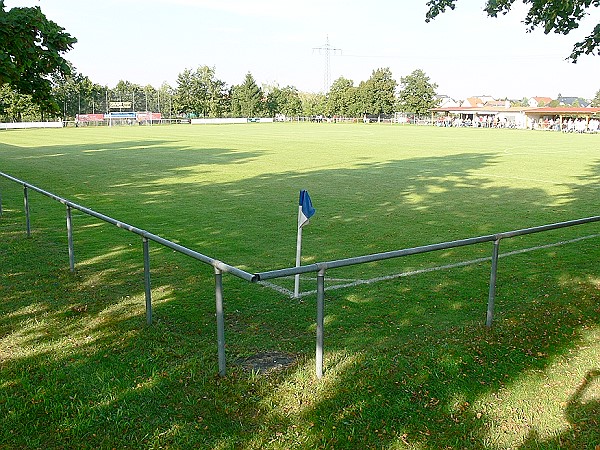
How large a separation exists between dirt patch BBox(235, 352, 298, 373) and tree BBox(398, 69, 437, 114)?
112 m

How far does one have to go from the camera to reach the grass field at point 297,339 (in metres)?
4.39

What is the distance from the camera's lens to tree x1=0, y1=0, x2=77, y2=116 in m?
10.2

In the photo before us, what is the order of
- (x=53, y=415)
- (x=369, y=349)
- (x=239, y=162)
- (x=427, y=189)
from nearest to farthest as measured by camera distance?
(x=53, y=415)
(x=369, y=349)
(x=427, y=189)
(x=239, y=162)

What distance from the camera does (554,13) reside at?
1013cm

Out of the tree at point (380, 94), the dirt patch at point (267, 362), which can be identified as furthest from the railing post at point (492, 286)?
the tree at point (380, 94)

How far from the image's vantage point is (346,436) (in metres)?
4.26

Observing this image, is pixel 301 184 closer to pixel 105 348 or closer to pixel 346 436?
pixel 105 348

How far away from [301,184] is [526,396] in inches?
578

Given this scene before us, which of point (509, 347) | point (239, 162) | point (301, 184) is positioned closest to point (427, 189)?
point (301, 184)

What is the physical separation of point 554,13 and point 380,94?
352ft

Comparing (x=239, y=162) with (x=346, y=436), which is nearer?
(x=346, y=436)

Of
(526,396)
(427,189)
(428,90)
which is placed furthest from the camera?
(428,90)

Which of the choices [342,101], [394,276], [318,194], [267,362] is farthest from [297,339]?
[342,101]

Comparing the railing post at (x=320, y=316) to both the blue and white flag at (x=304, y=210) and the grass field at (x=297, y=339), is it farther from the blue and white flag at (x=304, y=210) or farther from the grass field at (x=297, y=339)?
the blue and white flag at (x=304, y=210)
